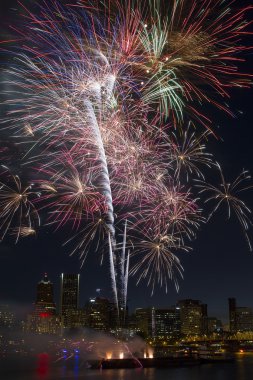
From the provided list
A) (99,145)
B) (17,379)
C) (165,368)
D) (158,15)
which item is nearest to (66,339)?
(165,368)

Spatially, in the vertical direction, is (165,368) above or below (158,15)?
below

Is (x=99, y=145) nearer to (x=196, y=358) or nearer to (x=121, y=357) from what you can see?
(x=121, y=357)

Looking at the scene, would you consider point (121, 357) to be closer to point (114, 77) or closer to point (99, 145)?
point (99, 145)

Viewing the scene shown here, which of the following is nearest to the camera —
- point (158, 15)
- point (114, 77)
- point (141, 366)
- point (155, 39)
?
point (158, 15)

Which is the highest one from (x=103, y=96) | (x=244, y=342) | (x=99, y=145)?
(x=103, y=96)

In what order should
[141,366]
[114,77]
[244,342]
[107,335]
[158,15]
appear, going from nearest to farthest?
[158,15] < [114,77] < [141,366] < [107,335] < [244,342]

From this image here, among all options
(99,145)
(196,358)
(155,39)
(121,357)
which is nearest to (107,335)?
Answer: (121,357)

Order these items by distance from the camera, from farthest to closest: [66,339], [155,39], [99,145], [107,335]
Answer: [66,339]
[107,335]
[99,145]
[155,39]

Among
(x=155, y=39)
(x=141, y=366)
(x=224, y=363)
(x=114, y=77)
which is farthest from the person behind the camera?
(x=224, y=363)

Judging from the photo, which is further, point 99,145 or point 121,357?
point 121,357
